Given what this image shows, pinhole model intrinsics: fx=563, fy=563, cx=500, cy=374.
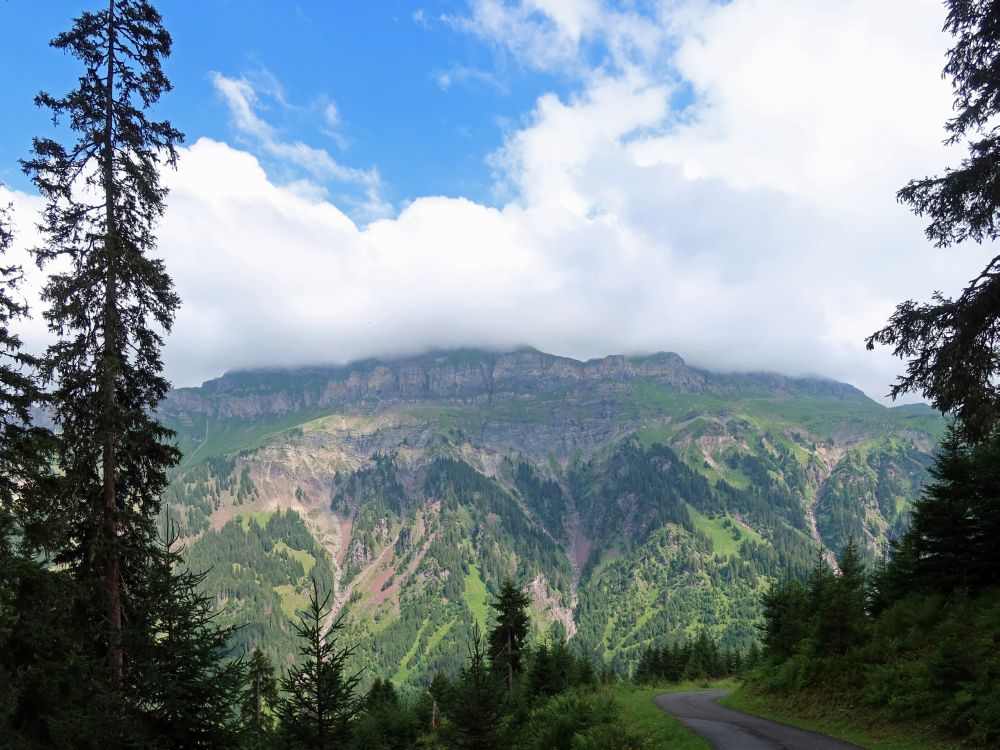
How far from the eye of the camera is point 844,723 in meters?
20.2

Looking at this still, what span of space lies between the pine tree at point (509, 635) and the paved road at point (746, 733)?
68.1 feet

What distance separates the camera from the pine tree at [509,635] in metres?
47.8

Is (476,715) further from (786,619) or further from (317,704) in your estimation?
(786,619)

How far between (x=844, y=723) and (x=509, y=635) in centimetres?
3193

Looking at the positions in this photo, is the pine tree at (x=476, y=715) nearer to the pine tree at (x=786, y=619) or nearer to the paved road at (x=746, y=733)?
the paved road at (x=746, y=733)

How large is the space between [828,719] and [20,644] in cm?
2764

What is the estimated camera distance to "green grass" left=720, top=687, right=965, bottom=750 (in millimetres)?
16531

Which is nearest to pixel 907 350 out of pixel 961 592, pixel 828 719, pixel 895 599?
pixel 961 592

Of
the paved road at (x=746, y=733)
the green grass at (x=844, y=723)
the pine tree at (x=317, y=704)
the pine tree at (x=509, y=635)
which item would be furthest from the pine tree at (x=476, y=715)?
the pine tree at (x=509, y=635)

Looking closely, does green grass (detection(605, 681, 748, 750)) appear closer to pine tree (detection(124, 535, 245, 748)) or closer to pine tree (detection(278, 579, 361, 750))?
pine tree (detection(278, 579, 361, 750))

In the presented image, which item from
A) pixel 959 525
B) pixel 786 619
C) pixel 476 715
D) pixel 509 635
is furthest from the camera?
pixel 509 635

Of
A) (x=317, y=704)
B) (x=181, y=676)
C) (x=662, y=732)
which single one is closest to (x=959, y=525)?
(x=662, y=732)

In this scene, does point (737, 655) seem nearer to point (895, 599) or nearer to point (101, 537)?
point (895, 599)

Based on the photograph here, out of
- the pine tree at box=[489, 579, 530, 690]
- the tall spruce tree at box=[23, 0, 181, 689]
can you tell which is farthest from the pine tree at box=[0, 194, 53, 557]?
the pine tree at box=[489, 579, 530, 690]
